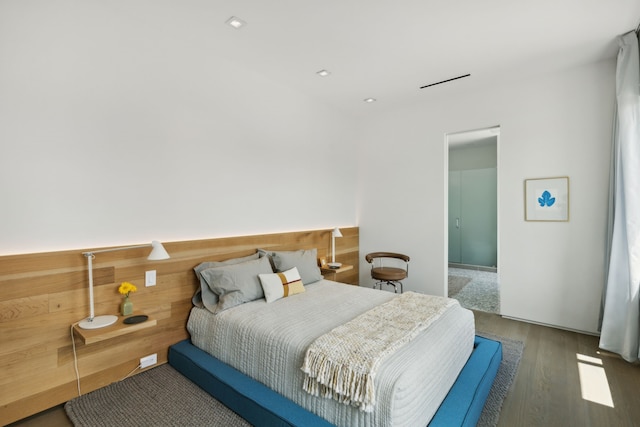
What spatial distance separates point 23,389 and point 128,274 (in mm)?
841

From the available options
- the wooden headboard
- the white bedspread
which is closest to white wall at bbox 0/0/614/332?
the wooden headboard

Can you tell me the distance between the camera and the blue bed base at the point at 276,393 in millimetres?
1664

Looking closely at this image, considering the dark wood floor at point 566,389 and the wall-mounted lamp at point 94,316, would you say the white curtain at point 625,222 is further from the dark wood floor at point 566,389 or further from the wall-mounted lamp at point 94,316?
the wall-mounted lamp at point 94,316

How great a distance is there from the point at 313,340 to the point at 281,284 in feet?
3.05

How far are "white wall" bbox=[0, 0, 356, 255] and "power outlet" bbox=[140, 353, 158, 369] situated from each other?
0.93 meters

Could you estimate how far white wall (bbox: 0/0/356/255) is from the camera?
→ 6.18 feet

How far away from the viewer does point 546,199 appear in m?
3.36

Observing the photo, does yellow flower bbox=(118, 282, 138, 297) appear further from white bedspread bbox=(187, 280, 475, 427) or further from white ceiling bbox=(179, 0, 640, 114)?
white ceiling bbox=(179, 0, 640, 114)

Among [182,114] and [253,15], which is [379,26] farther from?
[182,114]

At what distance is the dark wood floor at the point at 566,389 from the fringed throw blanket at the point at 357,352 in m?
0.81

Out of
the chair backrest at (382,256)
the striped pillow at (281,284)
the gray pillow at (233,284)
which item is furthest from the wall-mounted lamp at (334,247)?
the gray pillow at (233,284)

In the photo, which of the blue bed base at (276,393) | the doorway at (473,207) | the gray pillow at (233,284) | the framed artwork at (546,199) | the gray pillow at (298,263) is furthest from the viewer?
the doorway at (473,207)

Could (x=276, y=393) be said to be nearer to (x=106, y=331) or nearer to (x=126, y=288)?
(x=106, y=331)

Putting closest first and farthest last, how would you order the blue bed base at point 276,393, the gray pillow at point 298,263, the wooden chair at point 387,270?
the blue bed base at point 276,393 < the gray pillow at point 298,263 < the wooden chair at point 387,270
